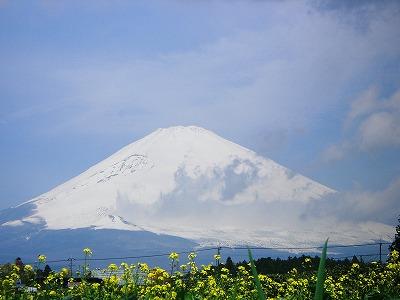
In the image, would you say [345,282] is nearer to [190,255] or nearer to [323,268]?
[190,255]

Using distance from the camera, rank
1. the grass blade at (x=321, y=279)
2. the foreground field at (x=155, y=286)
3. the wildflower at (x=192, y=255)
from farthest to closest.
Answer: the wildflower at (x=192, y=255), the foreground field at (x=155, y=286), the grass blade at (x=321, y=279)

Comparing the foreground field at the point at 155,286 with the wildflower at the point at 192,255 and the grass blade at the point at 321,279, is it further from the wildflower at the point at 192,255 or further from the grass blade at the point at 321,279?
the grass blade at the point at 321,279

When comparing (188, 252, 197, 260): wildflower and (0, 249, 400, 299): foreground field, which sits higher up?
(188, 252, 197, 260): wildflower

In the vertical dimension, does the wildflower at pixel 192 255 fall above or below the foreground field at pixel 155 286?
above

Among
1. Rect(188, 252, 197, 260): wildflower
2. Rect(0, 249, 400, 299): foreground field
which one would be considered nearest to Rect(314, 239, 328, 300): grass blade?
Rect(0, 249, 400, 299): foreground field

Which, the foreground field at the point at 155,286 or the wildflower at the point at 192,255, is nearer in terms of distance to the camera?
the foreground field at the point at 155,286

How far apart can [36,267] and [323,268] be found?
19.9 feet

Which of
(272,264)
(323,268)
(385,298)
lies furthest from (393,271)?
(272,264)

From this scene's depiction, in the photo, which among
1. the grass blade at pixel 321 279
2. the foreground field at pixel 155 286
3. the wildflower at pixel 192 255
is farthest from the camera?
the wildflower at pixel 192 255

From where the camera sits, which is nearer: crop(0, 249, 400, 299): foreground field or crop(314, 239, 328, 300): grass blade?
crop(314, 239, 328, 300): grass blade

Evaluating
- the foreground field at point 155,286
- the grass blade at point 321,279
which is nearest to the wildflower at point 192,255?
the foreground field at point 155,286

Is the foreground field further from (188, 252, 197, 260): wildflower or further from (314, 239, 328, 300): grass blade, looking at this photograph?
(314, 239, 328, 300): grass blade

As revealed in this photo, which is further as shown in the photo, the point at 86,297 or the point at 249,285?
the point at 249,285

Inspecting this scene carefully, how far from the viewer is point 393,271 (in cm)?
934
